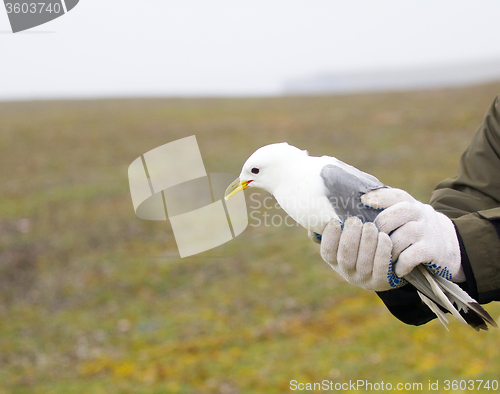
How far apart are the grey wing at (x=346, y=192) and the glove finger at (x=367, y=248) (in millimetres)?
163

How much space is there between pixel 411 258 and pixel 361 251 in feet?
1.00

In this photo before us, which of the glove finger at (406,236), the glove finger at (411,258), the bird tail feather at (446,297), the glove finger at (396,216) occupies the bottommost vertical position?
the bird tail feather at (446,297)

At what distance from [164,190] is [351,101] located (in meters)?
35.3

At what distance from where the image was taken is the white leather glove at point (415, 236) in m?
2.71

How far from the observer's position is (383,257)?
2719 mm

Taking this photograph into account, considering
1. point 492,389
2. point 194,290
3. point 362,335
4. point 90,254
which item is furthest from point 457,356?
point 90,254

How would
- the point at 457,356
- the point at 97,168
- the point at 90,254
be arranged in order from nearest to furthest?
the point at 457,356 → the point at 90,254 → the point at 97,168

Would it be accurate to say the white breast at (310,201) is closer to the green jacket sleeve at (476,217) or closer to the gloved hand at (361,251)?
the gloved hand at (361,251)

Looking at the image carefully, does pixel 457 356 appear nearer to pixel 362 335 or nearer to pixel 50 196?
pixel 362 335

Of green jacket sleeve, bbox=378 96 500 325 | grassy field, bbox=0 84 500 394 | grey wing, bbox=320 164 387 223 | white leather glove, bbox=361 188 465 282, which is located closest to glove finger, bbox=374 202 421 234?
white leather glove, bbox=361 188 465 282

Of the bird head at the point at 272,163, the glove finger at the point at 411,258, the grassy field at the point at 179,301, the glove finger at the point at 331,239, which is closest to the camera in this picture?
the glove finger at the point at 411,258

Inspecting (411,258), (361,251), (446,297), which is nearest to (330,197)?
(361,251)

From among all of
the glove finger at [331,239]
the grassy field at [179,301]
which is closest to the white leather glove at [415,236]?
the glove finger at [331,239]

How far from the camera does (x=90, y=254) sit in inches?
501
